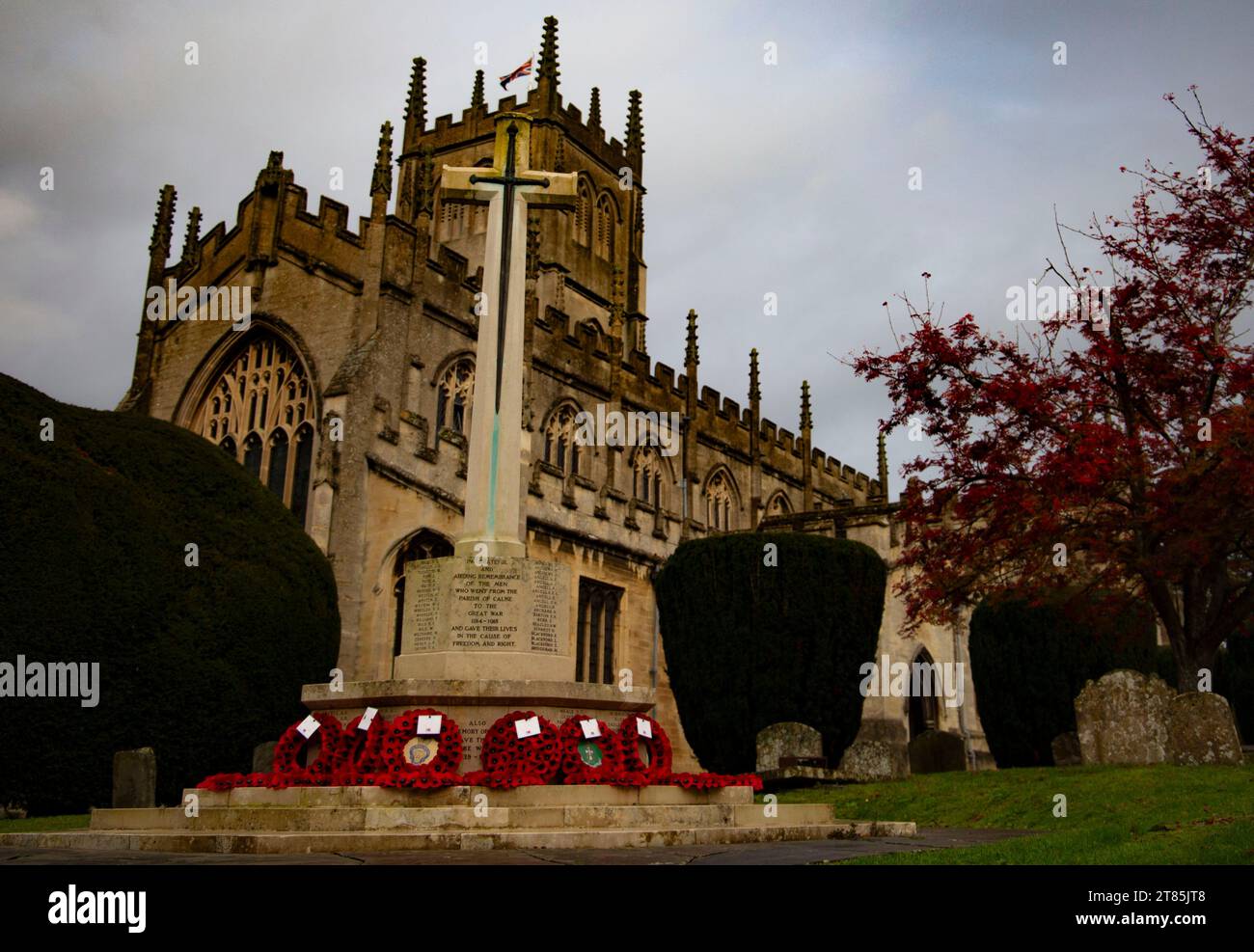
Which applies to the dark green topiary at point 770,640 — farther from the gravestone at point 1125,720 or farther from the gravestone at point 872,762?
the gravestone at point 1125,720

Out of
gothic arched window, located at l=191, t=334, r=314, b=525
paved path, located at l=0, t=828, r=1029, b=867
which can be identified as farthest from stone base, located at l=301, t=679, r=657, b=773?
gothic arched window, located at l=191, t=334, r=314, b=525

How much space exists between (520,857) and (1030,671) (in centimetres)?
1915

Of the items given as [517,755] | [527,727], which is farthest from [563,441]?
[517,755]

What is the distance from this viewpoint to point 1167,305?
51.3 feet

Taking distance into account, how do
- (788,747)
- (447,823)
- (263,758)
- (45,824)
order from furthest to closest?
(788,747), (263,758), (45,824), (447,823)

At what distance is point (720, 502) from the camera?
36.3 m

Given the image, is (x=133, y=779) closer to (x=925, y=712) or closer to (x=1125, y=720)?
(x=1125, y=720)

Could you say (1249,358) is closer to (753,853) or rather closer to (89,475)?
(753,853)

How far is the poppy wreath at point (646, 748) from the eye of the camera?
954 cm

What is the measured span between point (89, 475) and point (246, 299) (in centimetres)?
1227

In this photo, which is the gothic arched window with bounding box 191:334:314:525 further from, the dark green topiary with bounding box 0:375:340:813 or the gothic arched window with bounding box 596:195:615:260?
the gothic arched window with bounding box 596:195:615:260

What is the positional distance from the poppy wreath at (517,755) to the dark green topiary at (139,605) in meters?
5.79

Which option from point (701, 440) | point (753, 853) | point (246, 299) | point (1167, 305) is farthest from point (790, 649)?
point (701, 440)
